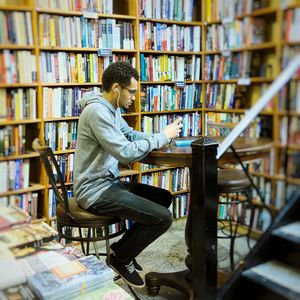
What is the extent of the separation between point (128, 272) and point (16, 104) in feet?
3.60

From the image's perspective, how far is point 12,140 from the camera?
133cm

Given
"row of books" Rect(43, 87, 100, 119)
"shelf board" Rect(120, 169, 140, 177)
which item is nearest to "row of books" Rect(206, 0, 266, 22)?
"row of books" Rect(43, 87, 100, 119)

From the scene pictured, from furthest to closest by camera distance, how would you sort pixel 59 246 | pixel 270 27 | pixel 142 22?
1. pixel 142 22
2. pixel 59 246
3. pixel 270 27

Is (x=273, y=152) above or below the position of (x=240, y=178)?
above

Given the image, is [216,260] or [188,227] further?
[188,227]

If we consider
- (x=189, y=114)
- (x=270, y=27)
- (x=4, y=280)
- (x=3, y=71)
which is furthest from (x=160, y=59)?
(x=4, y=280)

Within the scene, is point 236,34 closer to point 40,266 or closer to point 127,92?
point 127,92

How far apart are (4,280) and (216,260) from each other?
885 mm

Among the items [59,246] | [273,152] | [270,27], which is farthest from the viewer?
[59,246]

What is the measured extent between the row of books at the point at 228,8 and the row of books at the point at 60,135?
113 cm

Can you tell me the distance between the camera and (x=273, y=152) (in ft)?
4.78

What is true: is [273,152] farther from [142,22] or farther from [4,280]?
A: [142,22]

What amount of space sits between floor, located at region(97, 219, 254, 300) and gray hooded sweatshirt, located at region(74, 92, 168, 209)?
0.57 meters

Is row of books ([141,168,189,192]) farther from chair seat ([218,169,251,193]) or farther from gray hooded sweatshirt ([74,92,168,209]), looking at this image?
chair seat ([218,169,251,193])
